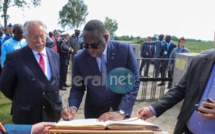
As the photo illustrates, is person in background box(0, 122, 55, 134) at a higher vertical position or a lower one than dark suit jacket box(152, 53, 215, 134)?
lower

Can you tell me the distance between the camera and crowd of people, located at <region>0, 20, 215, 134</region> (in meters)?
2.12

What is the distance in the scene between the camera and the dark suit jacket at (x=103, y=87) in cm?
242

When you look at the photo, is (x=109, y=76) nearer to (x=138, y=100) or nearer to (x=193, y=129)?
(x=193, y=129)

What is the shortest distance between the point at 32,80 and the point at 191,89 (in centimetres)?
185

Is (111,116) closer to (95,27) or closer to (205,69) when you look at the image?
(95,27)

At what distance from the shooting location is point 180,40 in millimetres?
7949

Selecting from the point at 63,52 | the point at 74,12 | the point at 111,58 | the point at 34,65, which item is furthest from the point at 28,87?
the point at 74,12

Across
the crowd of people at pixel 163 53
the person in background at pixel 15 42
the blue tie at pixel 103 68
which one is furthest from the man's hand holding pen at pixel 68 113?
the crowd of people at pixel 163 53

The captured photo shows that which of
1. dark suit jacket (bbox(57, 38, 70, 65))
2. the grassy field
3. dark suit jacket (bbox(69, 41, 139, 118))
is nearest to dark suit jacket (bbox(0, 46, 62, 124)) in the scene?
dark suit jacket (bbox(69, 41, 139, 118))

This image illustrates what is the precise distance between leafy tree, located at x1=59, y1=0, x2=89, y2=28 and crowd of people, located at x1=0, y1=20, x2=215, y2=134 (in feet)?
175

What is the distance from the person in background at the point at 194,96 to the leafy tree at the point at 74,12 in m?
54.2

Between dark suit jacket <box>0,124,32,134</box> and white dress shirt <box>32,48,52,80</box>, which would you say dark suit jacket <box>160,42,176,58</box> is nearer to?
white dress shirt <box>32,48,52,80</box>

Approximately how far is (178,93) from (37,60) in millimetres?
1810

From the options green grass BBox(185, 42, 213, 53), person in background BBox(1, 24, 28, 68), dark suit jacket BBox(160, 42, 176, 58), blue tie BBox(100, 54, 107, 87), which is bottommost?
green grass BBox(185, 42, 213, 53)
